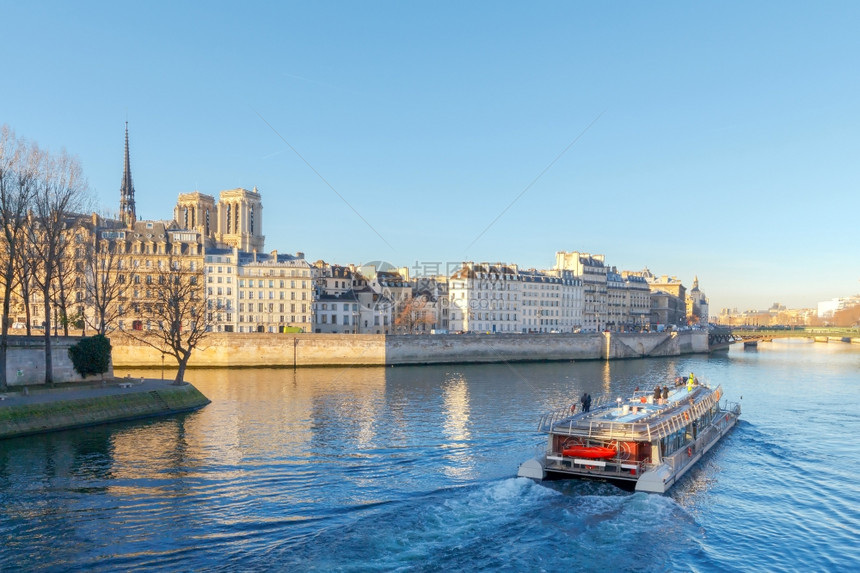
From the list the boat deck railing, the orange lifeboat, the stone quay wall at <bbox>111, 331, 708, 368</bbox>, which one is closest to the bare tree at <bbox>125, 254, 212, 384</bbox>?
the stone quay wall at <bbox>111, 331, 708, 368</bbox>

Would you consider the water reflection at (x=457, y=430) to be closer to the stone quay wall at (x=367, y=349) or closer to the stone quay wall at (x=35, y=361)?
the stone quay wall at (x=367, y=349)

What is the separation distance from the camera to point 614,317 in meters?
170

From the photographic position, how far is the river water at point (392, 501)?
64.8ft

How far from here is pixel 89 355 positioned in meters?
48.4

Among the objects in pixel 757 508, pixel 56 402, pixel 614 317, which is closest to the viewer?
pixel 757 508

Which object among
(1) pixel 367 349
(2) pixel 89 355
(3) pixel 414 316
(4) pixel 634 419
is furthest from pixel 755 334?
(2) pixel 89 355

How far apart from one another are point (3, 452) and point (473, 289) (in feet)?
342

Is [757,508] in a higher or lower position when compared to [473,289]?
lower

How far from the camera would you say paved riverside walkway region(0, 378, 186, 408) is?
129 feet

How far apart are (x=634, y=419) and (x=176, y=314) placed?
37967mm

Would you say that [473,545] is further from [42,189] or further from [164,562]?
[42,189]

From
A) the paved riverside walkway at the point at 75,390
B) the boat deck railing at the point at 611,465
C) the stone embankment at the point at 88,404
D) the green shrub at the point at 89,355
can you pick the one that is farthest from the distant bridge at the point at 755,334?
the green shrub at the point at 89,355

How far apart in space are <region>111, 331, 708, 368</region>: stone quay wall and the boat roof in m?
50.6

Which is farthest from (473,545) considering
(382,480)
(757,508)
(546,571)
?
(757,508)
